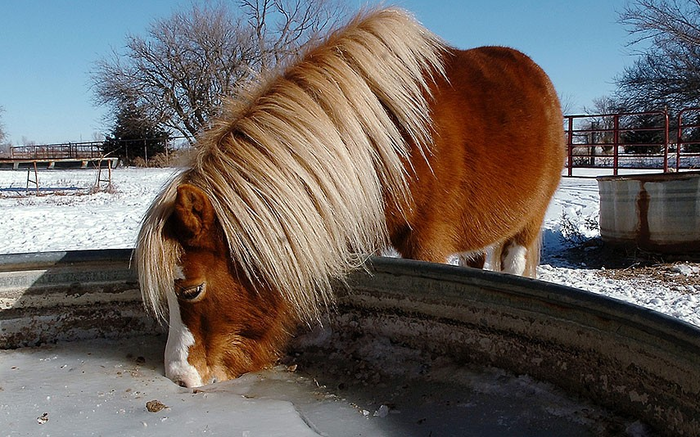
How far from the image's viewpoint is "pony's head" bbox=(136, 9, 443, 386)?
5.79 ft

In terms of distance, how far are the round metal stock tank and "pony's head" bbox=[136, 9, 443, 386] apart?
11.9 feet

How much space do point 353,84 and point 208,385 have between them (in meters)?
1.17

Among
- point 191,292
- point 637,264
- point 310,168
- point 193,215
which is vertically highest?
point 310,168

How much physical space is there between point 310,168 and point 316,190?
3.1 inches

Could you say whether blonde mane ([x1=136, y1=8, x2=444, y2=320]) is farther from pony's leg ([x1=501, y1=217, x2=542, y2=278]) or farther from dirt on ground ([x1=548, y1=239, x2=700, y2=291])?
dirt on ground ([x1=548, y1=239, x2=700, y2=291])

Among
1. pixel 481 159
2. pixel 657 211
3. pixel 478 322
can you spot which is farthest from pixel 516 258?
pixel 657 211

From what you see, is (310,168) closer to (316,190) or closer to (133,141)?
(316,190)

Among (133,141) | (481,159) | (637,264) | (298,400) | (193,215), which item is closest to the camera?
(193,215)

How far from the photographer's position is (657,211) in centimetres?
486

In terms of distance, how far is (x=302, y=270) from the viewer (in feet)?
6.14

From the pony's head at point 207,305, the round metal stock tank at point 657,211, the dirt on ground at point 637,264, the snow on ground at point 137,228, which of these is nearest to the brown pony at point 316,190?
the pony's head at point 207,305

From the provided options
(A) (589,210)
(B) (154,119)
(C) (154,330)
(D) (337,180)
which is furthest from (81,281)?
(B) (154,119)

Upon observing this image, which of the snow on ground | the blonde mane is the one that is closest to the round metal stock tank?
the snow on ground

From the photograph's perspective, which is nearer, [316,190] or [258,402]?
[258,402]
